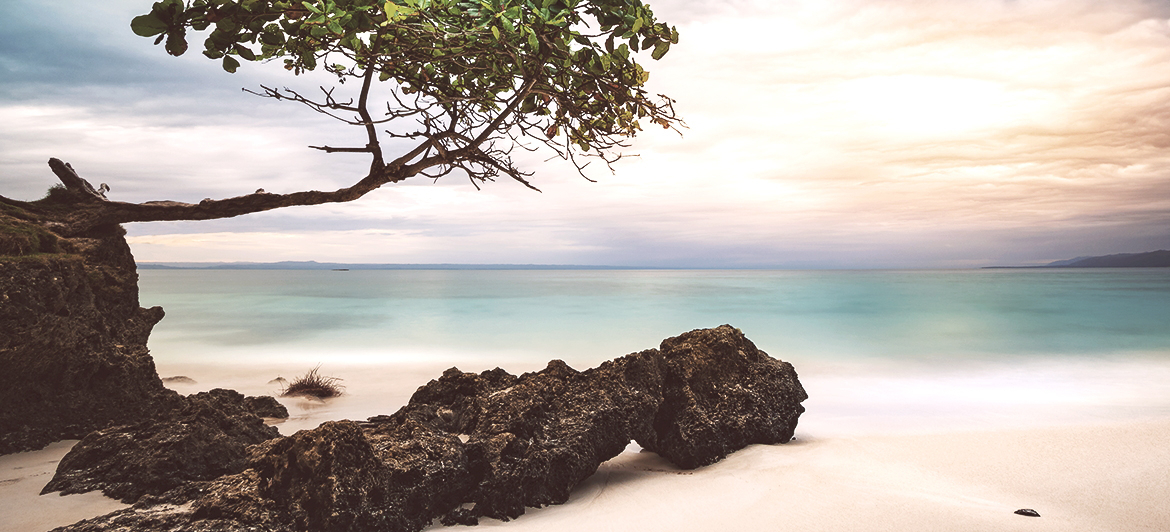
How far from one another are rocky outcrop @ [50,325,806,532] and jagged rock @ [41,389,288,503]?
1.76ft

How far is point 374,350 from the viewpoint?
16.2 m

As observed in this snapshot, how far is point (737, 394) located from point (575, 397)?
1398 millimetres

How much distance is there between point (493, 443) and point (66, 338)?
138 inches

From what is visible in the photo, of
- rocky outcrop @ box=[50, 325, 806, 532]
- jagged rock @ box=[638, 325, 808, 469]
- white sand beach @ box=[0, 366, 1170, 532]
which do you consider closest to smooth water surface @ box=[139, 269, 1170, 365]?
jagged rock @ box=[638, 325, 808, 469]

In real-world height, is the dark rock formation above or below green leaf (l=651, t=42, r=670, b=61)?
below

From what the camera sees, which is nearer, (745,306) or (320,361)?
(320,361)

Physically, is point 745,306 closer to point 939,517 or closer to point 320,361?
point 320,361

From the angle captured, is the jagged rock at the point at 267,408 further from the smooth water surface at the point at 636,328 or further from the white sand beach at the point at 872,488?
the smooth water surface at the point at 636,328

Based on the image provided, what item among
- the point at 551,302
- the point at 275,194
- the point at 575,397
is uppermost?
the point at 275,194

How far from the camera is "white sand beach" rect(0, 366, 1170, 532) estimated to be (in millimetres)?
3279

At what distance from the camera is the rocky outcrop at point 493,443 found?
118 inches

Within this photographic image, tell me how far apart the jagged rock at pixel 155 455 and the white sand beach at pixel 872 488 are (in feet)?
0.44

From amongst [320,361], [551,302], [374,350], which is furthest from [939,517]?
[551,302]

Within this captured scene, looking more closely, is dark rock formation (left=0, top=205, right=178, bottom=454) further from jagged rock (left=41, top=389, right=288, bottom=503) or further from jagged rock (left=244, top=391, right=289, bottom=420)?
jagged rock (left=244, top=391, right=289, bottom=420)
